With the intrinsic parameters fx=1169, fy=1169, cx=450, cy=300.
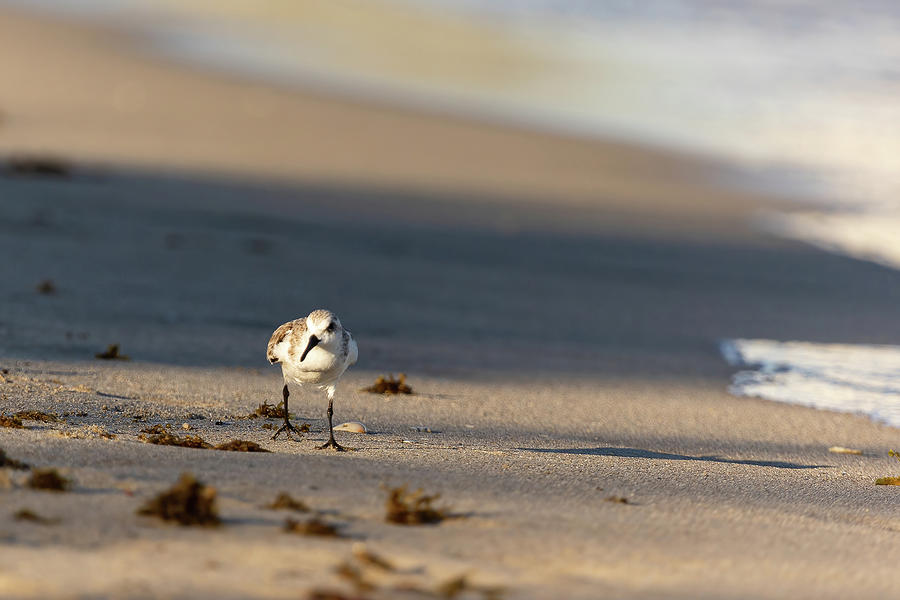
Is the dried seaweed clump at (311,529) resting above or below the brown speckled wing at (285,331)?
below

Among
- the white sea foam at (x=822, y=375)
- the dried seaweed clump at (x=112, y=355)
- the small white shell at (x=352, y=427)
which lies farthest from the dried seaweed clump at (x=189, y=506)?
the white sea foam at (x=822, y=375)

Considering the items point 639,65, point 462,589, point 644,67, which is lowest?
point 462,589

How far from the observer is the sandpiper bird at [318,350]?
5.73m

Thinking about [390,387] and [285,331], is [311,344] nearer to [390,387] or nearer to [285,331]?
[285,331]

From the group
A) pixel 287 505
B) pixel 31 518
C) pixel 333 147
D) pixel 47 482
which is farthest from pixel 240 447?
pixel 333 147

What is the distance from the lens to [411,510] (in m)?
4.47

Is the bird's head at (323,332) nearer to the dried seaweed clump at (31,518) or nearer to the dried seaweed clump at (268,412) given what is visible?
the dried seaweed clump at (268,412)

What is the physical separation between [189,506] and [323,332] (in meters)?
1.67

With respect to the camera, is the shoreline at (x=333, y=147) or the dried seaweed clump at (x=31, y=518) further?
the shoreline at (x=333, y=147)

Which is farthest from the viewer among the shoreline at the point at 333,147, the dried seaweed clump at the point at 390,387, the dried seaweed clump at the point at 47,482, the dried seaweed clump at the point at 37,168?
the shoreline at the point at 333,147

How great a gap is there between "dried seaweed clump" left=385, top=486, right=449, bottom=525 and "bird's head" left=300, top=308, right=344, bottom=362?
4.39ft

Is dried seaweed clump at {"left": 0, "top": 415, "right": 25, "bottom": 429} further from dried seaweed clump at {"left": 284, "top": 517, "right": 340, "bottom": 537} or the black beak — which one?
dried seaweed clump at {"left": 284, "top": 517, "right": 340, "bottom": 537}

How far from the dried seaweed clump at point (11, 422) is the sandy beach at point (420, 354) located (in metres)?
0.27

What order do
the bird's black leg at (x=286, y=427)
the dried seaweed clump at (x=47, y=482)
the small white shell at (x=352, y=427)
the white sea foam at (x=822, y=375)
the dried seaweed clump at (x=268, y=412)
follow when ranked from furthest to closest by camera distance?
the white sea foam at (x=822, y=375), the dried seaweed clump at (x=268, y=412), the small white shell at (x=352, y=427), the bird's black leg at (x=286, y=427), the dried seaweed clump at (x=47, y=482)
